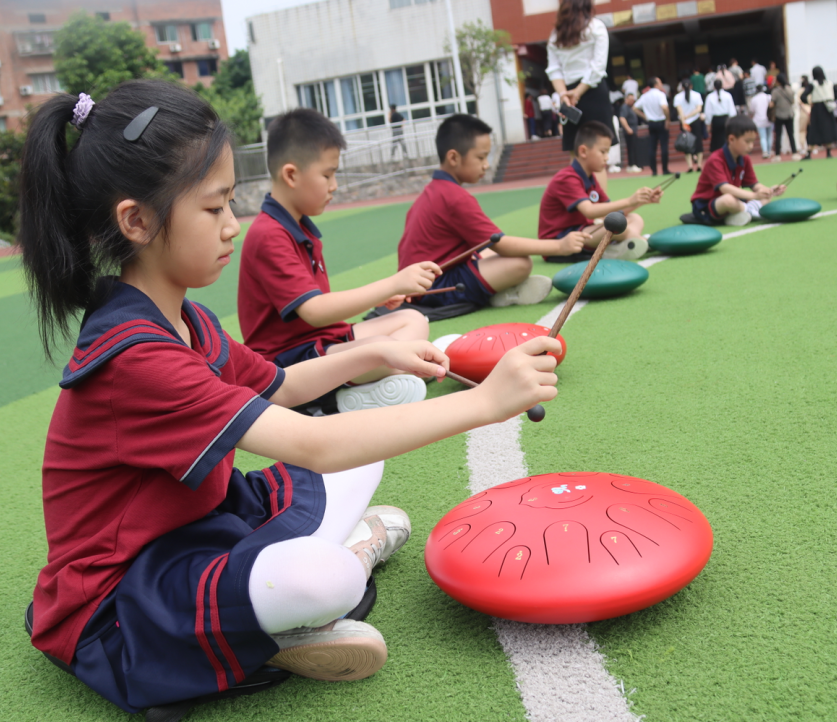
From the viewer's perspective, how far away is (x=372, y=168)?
19.0 metres

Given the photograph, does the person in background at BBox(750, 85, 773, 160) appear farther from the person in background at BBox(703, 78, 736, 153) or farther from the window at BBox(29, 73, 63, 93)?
the window at BBox(29, 73, 63, 93)

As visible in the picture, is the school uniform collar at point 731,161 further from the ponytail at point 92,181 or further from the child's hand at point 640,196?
the ponytail at point 92,181

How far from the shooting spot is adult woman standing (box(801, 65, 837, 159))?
11188 mm

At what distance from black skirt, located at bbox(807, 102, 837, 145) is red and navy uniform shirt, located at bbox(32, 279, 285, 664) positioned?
1250 centimetres

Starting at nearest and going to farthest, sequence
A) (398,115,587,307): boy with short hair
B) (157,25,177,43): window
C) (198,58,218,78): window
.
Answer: (398,115,587,307): boy with short hair, (157,25,177,43): window, (198,58,218,78): window

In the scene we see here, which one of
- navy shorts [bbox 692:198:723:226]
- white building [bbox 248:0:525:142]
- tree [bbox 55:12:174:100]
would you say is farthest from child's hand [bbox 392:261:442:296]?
tree [bbox 55:12:174:100]

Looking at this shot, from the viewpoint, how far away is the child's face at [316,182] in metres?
2.67

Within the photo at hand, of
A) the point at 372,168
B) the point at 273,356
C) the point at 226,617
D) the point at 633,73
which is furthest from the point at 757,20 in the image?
the point at 226,617

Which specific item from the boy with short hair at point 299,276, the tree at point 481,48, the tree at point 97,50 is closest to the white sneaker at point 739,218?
the boy with short hair at point 299,276

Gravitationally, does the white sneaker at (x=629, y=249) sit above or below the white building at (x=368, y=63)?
below

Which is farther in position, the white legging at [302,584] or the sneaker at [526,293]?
the sneaker at [526,293]

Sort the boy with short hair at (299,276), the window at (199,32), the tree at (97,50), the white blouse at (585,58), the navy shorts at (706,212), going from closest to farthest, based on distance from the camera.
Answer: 1. the boy with short hair at (299,276)
2. the white blouse at (585,58)
3. the navy shorts at (706,212)
4. the tree at (97,50)
5. the window at (199,32)

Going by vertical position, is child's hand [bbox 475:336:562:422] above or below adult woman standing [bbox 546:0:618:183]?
below

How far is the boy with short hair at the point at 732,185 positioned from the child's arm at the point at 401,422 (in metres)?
4.89
